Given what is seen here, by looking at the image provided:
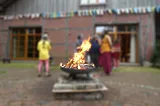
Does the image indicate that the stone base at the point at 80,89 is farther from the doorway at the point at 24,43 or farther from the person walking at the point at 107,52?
the doorway at the point at 24,43

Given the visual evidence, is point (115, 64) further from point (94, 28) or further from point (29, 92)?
point (29, 92)

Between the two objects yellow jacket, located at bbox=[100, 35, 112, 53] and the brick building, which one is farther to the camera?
the brick building

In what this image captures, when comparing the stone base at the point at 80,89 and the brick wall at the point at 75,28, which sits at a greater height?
the brick wall at the point at 75,28

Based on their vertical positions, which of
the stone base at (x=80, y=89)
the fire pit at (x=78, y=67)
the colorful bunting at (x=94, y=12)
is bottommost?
the stone base at (x=80, y=89)

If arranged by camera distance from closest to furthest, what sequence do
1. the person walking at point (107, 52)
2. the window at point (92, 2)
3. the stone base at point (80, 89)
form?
the stone base at point (80, 89) < the person walking at point (107, 52) < the window at point (92, 2)

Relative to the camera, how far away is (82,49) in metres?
5.72

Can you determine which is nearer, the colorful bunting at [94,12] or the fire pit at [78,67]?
the fire pit at [78,67]

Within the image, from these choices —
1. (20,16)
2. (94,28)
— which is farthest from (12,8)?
(94,28)

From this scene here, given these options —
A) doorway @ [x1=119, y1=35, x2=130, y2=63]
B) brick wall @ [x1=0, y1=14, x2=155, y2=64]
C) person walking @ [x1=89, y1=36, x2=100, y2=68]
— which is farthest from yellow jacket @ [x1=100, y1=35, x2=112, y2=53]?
doorway @ [x1=119, y1=35, x2=130, y2=63]

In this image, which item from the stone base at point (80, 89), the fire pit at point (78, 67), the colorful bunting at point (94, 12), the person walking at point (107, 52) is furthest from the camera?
the colorful bunting at point (94, 12)

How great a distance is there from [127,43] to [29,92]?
997 centimetres

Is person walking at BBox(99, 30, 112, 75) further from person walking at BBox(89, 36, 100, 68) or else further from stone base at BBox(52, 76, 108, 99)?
stone base at BBox(52, 76, 108, 99)

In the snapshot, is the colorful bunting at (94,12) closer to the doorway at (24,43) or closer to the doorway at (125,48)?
the doorway at (24,43)

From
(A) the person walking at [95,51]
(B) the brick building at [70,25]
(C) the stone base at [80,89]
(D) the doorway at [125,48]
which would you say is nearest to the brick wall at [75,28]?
(B) the brick building at [70,25]
